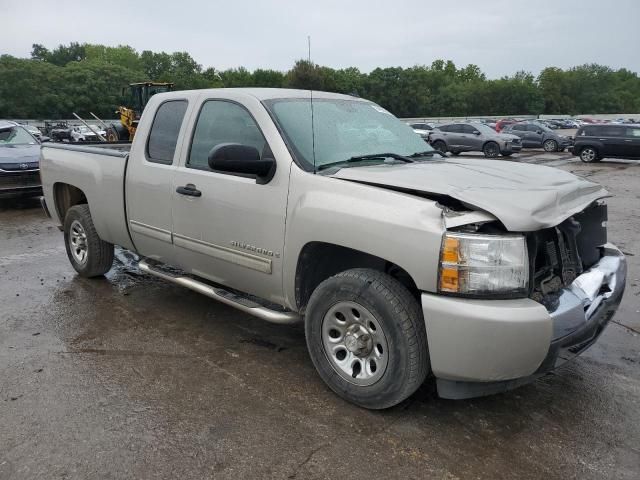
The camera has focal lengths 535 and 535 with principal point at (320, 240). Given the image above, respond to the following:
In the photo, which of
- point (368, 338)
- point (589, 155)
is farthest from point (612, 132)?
point (368, 338)

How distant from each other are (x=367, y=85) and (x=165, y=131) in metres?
26.1

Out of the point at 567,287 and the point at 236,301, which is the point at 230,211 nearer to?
the point at 236,301

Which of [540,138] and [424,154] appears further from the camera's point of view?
[540,138]

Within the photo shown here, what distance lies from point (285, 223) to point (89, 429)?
159 centimetres

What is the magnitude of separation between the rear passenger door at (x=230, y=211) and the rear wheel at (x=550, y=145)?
27.8m

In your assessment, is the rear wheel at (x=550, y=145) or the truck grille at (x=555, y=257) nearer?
the truck grille at (x=555, y=257)

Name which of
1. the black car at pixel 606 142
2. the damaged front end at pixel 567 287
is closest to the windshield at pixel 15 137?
the damaged front end at pixel 567 287

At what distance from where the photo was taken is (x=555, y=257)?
3.06 m

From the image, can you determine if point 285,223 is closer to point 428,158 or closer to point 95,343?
point 428,158

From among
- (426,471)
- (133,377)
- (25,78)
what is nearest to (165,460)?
(133,377)

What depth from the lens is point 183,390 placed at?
334cm

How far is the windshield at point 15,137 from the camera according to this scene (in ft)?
36.7

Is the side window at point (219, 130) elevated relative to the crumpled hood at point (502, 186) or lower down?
elevated

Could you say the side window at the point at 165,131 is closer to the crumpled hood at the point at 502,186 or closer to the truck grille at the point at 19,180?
the crumpled hood at the point at 502,186
